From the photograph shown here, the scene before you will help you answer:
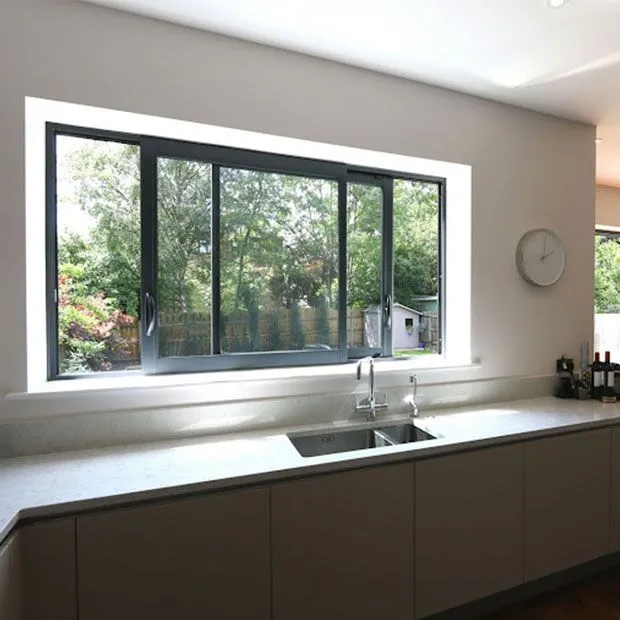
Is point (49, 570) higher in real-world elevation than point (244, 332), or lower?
lower

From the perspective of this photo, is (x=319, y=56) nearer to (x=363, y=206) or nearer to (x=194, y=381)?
(x=363, y=206)

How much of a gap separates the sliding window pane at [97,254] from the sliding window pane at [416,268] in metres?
1.43

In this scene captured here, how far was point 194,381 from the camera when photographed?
5.86ft

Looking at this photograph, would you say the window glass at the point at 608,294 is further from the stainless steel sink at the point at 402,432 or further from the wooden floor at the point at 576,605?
the stainless steel sink at the point at 402,432

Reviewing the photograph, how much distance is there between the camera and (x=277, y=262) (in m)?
2.11

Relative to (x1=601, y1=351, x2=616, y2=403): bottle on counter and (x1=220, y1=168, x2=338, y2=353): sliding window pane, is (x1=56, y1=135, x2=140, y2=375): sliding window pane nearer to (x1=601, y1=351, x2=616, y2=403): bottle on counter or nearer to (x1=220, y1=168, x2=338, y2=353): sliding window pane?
(x1=220, y1=168, x2=338, y2=353): sliding window pane

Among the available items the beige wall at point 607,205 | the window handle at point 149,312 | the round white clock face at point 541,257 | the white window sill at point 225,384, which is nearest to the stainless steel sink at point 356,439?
the white window sill at point 225,384

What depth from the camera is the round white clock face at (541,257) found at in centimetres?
241

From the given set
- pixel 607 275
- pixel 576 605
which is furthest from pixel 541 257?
pixel 607 275

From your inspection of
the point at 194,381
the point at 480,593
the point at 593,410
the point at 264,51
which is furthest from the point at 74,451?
the point at 593,410

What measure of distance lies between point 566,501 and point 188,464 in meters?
1.68

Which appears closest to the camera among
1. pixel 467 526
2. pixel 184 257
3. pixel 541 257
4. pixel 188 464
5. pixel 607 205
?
pixel 188 464

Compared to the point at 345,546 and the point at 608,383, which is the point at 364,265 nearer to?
the point at 345,546

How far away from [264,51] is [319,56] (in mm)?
264
